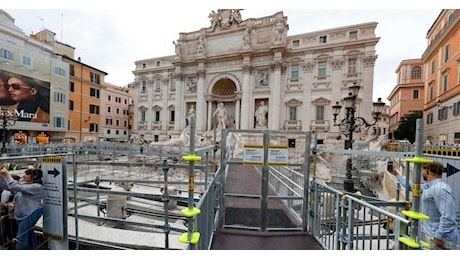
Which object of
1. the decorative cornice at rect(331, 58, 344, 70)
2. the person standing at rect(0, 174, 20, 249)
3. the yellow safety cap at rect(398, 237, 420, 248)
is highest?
the decorative cornice at rect(331, 58, 344, 70)

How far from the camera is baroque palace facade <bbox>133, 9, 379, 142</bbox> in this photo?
20.7 m

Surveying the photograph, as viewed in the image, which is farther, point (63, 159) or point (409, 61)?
point (409, 61)

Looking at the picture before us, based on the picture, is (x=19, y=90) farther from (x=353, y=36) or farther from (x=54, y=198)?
(x=353, y=36)

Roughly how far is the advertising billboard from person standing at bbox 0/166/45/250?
2405cm

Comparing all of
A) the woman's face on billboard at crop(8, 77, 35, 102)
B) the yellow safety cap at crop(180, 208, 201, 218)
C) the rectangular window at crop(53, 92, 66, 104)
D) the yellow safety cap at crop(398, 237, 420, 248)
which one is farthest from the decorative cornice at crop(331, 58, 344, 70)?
the woman's face on billboard at crop(8, 77, 35, 102)

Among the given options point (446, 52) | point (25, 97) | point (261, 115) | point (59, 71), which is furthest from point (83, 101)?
point (446, 52)

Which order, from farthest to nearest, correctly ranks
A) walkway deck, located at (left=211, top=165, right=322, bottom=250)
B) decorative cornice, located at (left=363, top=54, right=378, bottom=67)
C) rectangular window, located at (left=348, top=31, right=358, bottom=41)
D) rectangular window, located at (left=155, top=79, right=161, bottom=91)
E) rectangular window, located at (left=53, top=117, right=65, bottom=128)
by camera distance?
rectangular window, located at (left=155, top=79, right=161, bottom=91), rectangular window, located at (left=53, top=117, right=65, bottom=128), rectangular window, located at (left=348, top=31, right=358, bottom=41), decorative cornice, located at (left=363, top=54, right=378, bottom=67), walkway deck, located at (left=211, top=165, right=322, bottom=250)

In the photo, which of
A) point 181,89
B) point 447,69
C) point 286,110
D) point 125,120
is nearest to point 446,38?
point 447,69

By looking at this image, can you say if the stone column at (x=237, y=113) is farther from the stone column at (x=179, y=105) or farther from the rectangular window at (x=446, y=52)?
the rectangular window at (x=446, y=52)

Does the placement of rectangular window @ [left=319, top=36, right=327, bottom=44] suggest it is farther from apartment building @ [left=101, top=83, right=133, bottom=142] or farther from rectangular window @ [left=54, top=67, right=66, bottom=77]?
apartment building @ [left=101, top=83, right=133, bottom=142]

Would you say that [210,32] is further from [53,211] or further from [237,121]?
[53,211]

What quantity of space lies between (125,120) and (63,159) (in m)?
42.9

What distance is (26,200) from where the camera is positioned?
3.19m

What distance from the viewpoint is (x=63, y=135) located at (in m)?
25.5
